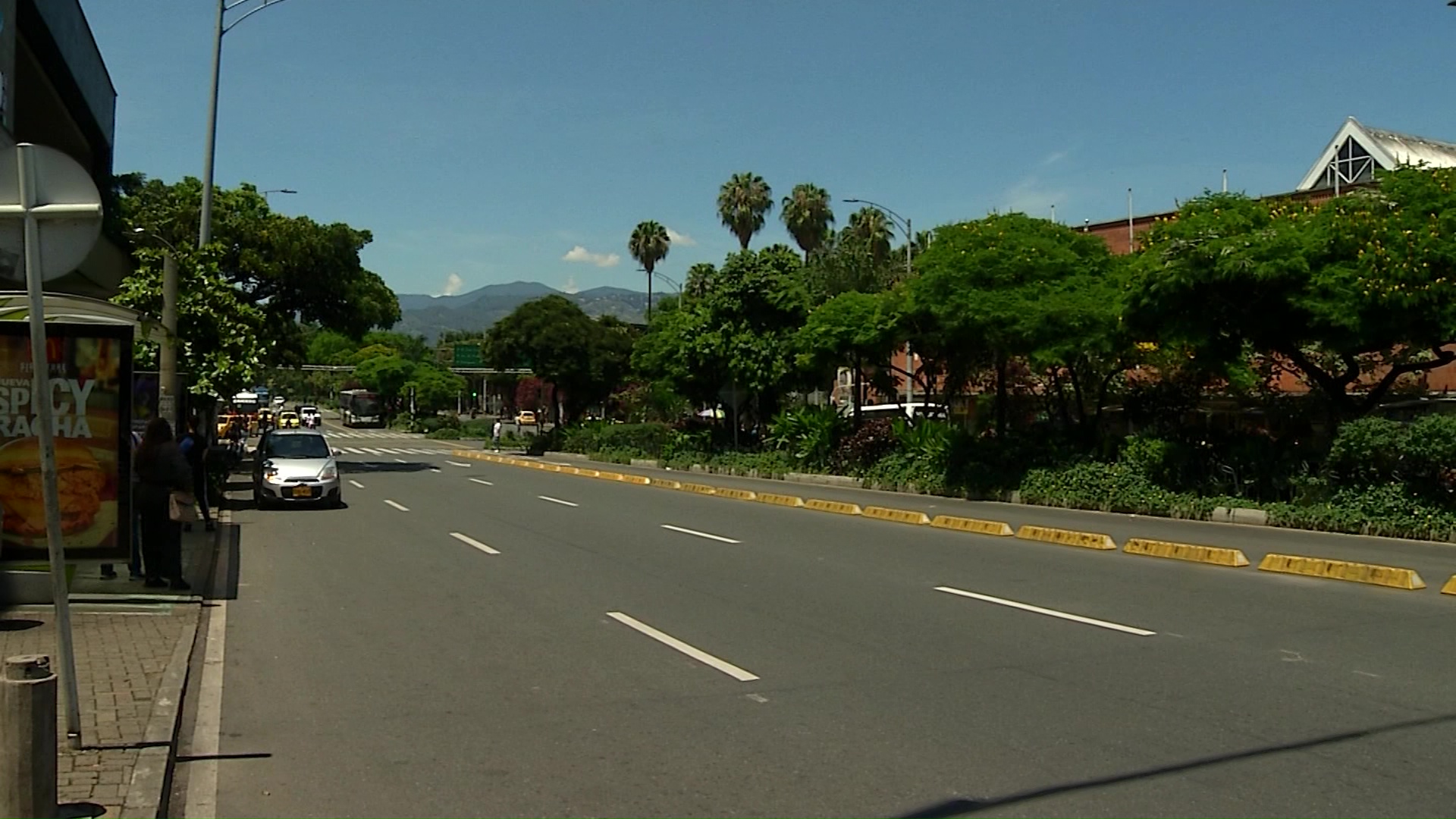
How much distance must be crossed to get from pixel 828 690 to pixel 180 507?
728cm

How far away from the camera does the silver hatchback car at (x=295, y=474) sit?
24594 mm

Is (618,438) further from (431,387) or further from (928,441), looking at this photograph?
(431,387)

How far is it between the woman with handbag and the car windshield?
13134 millimetres

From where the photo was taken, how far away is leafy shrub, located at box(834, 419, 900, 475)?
35000mm

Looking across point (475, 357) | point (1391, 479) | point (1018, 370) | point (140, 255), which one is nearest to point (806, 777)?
point (1391, 479)

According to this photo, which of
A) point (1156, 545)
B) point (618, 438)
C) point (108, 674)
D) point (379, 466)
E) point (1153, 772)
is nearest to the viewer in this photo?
point (1153, 772)

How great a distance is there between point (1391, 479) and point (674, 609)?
528 inches

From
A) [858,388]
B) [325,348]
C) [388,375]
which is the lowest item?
[858,388]

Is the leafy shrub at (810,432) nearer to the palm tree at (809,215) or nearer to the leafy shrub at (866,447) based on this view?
the leafy shrub at (866,447)

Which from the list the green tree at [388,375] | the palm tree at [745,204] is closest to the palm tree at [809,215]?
the palm tree at [745,204]

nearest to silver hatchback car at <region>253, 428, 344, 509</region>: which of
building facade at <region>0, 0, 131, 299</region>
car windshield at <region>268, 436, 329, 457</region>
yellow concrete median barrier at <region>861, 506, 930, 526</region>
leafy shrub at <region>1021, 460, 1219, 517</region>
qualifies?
car windshield at <region>268, 436, 329, 457</region>

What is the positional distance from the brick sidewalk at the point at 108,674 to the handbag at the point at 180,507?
0.91 metres

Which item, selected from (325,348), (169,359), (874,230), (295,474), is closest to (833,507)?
(295,474)

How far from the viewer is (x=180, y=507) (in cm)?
1237
